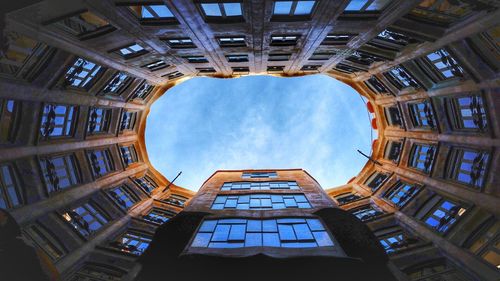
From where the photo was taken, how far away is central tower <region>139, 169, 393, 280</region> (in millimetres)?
10477

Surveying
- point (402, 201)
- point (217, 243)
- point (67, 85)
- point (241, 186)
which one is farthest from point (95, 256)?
point (402, 201)

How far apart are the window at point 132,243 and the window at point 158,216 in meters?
1.85

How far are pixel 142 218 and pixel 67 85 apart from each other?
10610 mm

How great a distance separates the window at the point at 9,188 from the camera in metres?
12.6

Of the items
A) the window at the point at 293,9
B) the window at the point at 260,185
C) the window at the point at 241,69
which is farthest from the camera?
the window at the point at 260,185

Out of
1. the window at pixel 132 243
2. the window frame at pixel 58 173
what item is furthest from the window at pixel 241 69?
the window at pixel 132 243

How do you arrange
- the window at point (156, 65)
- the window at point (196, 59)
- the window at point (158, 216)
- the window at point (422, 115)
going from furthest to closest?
the window at point (158, 216), the window at point (156, 65), the window at point (196, 59), the window at point (422, 115)

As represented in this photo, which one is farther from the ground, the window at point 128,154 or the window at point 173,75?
the window at point 173,75

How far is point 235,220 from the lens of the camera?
14914 mm

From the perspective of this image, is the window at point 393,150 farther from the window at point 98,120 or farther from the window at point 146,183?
the window at point 98,120

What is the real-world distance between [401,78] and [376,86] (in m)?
3.61

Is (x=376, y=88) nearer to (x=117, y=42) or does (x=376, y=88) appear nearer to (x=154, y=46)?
(x=154, y=46)

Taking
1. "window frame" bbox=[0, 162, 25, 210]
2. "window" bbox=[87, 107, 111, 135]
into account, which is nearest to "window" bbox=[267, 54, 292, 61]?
"window" bbox=[87, 107, 111, 135]

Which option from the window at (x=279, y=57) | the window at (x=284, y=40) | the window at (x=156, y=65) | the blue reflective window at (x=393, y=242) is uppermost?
the window at (x=284, y=40)
